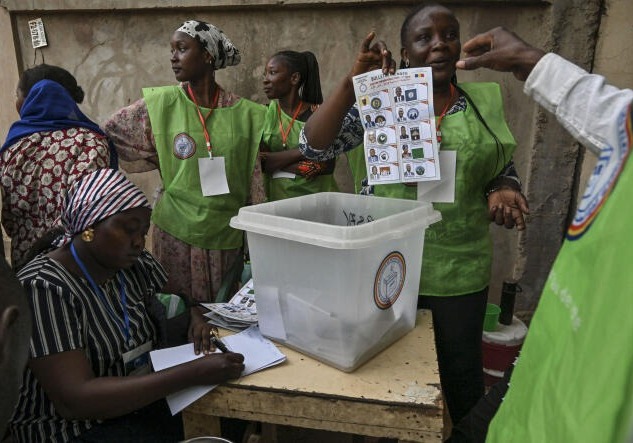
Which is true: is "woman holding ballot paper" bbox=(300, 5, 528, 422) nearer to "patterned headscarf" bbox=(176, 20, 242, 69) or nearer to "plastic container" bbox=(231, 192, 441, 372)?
"plastic container" bbox=(231, 192, 441, 372)

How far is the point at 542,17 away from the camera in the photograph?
271 cm

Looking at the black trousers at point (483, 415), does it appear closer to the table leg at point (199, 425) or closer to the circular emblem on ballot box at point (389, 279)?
the circular emblem on ballot box at point (389, 279)

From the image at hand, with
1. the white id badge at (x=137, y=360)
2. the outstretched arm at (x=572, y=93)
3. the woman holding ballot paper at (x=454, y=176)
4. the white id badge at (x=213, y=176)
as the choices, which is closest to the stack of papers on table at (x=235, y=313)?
the white id badge at (x=137, y=360)

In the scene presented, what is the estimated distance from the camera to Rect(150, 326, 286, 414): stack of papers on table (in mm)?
1125

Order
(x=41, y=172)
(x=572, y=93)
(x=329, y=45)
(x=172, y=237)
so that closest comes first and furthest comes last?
(x=572, y=93) < (x=41, y=172) < (x=172, y=237) < (x=329, y=45)

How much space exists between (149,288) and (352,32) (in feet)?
7.25

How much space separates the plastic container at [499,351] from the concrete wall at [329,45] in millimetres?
549

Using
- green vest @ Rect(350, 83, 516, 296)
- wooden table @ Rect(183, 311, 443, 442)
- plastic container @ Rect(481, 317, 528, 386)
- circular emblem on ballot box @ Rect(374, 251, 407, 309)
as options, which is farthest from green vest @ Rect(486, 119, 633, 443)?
plastic container @ Rect(481, 317, 528, 386)

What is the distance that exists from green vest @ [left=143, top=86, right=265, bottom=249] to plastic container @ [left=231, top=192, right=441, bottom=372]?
1.04 m

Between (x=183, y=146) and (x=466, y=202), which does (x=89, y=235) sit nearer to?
(x=183, y=146)

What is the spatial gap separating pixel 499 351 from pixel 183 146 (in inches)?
81.7

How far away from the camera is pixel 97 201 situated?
4.24 ft

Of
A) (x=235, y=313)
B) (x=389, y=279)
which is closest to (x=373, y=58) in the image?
(x=389, y=279)

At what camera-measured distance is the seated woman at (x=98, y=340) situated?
1121 millimetres
